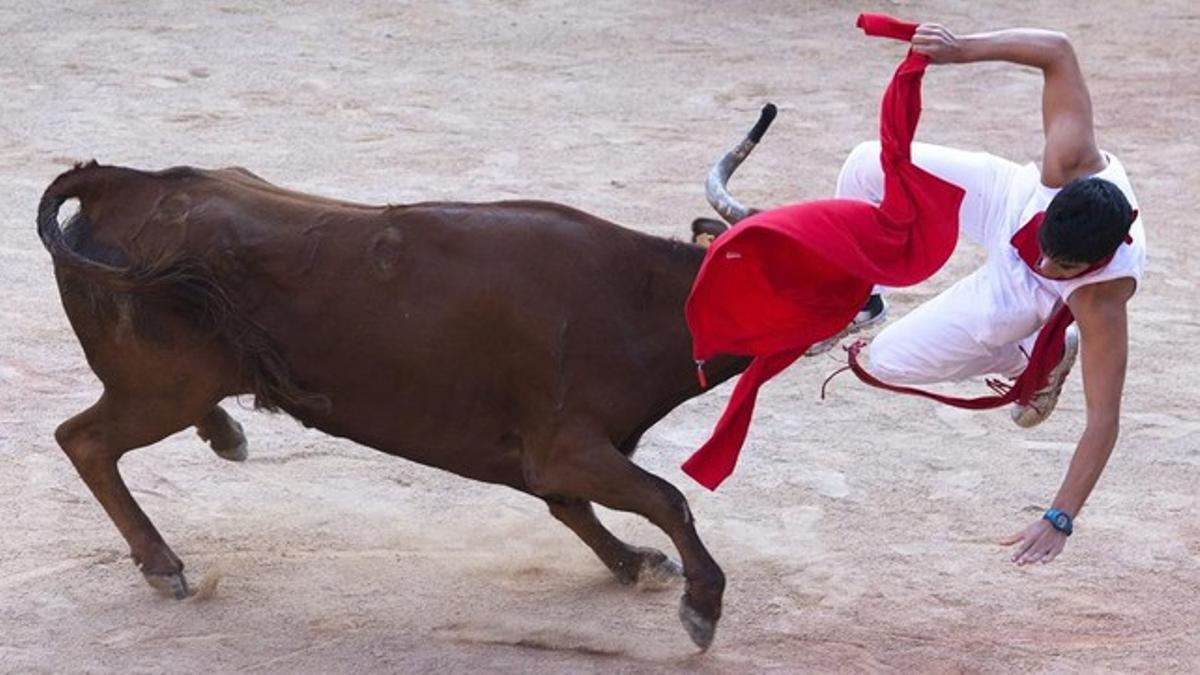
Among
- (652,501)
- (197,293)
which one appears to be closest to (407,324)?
(197,293)

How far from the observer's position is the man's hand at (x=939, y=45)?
5.50 metres

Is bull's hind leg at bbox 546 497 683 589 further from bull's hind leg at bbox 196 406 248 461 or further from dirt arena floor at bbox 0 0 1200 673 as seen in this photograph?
bull's hind leg at bbox 196 406 248 461

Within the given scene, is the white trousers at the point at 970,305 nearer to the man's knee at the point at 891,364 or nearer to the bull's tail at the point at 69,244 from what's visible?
the man's knee at the point at 891,364

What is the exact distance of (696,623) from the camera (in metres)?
5.87

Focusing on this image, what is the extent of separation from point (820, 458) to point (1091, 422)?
2.22 m

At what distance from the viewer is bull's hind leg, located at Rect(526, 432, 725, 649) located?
231 inches

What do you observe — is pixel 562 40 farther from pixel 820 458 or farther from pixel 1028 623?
pixel 1028 623

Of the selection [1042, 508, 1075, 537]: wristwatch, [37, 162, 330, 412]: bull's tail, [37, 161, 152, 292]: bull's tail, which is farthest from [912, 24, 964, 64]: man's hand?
[37, 161, 152, 292]: bull's tail

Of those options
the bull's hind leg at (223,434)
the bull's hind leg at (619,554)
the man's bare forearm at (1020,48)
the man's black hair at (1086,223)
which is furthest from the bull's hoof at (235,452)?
the man's black hair at (1086,223)

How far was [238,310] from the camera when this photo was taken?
5996mm

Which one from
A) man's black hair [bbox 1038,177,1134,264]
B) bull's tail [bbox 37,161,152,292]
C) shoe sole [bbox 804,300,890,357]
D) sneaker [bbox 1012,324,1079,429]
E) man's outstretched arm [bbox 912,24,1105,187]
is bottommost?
sneaker [bbox 1012,324,1079,429]

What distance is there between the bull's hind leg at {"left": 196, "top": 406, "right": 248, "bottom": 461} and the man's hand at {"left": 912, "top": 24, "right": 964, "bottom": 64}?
2639 millimetres

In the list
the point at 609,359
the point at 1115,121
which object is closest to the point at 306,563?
the point at 609,359

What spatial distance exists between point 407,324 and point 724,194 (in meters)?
0.99
